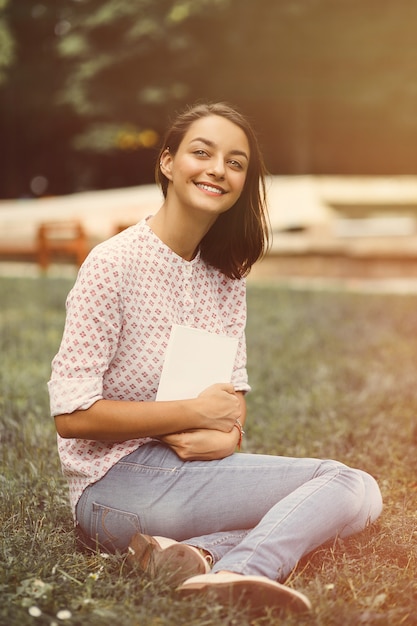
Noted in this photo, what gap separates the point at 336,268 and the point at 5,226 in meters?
6.50

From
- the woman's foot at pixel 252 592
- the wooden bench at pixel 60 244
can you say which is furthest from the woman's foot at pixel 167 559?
the wooden bench at pixel 60 244

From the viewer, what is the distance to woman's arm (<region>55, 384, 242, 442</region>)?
8.54ft

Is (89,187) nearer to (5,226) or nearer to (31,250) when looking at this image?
(5,226)

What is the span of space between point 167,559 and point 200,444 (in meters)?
0.35

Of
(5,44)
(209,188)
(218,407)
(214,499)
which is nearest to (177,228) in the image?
(209,188)

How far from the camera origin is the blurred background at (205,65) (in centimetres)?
2083

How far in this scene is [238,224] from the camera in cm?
304

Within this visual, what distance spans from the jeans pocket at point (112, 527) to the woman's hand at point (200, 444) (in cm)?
23

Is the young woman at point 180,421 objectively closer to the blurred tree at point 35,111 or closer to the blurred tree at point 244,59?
the blurred tree at point 244,59

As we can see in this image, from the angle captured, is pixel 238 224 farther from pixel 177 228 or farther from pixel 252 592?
pixel 252 592

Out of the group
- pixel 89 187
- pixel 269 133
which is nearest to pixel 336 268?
pixel 269 133

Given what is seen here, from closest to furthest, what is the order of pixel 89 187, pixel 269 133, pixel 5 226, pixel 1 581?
pixel 1 581, pixel 5 226, pixel 269 133, pixel 89 187

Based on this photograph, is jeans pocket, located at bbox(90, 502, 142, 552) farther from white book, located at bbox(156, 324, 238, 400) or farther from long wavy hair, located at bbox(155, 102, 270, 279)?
long wavy hair, located at bbox(155, 102, 270, 279)

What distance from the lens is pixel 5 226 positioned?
15945 mm
